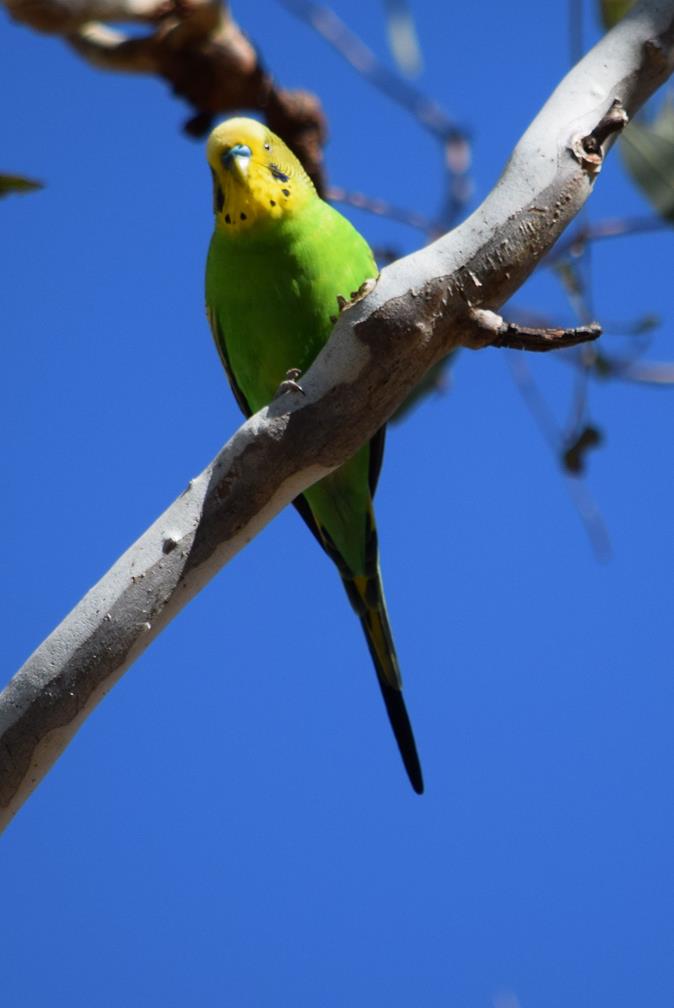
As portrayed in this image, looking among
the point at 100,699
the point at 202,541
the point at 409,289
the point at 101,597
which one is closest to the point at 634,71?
the point at 409,289

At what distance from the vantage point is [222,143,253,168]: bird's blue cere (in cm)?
308

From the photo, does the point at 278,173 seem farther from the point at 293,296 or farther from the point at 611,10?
the point at 611,10

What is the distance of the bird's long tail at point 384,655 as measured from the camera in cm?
308

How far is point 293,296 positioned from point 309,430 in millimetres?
1076

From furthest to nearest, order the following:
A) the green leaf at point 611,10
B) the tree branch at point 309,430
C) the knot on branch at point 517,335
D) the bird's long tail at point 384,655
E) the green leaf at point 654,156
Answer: the bird's long tail at point 384,655 < the green leaf at point 654,156 < the green leaf at point 611,10 < the knot on branch at point 517,335 < the tree branch at point 309,430

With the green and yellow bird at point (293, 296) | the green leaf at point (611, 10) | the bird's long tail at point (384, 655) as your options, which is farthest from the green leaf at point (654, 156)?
the bird's long tail at point (384, 655)

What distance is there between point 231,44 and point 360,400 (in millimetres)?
1518

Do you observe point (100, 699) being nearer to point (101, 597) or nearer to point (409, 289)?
point (101, 597)

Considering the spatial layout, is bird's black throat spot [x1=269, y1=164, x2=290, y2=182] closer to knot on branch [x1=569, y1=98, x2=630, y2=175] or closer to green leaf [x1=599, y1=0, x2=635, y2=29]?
green leaf [x1=599, y1=0, x2=635, y2=29]

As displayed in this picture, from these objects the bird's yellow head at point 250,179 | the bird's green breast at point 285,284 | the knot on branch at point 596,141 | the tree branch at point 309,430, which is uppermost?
the bird's yellow head at point 250,179

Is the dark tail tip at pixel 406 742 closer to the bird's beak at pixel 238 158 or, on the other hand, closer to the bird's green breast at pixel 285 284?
the bird's green breast at pixel 285 284

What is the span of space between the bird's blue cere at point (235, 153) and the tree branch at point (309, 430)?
1.18 metres

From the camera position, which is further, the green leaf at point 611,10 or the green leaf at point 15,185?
the green leaf at point 611,10

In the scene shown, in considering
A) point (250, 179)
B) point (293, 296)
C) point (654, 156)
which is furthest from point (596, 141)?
point (250, 179)
